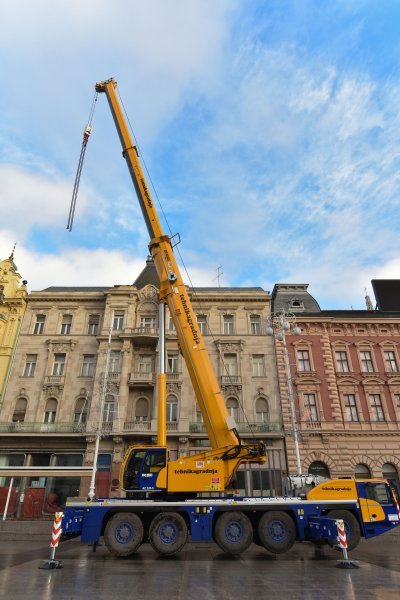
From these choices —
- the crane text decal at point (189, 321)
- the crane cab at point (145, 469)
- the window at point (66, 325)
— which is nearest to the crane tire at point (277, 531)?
the crane cab at point (145, 469)

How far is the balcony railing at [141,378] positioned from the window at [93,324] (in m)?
6.23

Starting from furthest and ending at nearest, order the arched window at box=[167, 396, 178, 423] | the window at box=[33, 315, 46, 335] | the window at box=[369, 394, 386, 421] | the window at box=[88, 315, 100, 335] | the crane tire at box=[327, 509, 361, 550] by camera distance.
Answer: the window at box=[33, 315, 46, 335]
the window at box=[88, 315, 100, 335]
the window at box=[369, 394, 386, 421]
the arched window at box=[167, 396, 178, 423]
the crane tire at box=[327, 509, 361, 550]

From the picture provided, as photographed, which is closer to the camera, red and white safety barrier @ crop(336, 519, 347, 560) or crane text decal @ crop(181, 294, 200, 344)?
red and white safety barrier @ crop(336, 519, 347, 560)

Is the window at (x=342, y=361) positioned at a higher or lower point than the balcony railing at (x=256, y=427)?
higher

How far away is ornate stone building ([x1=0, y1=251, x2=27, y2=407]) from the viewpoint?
33.1 m

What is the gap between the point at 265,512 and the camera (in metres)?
12.8

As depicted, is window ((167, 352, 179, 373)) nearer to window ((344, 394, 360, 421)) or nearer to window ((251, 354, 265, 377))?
window ((251, 354, 265, 377))

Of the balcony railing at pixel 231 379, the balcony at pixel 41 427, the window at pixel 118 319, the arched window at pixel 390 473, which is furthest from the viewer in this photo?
the window at pixel 118 319

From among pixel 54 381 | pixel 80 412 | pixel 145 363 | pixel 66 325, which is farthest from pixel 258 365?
pixel 66 325

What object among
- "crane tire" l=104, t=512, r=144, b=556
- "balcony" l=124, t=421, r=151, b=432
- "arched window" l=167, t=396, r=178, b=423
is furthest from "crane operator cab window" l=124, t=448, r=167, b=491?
"arched window" l=167, t=396, r=178, b=423

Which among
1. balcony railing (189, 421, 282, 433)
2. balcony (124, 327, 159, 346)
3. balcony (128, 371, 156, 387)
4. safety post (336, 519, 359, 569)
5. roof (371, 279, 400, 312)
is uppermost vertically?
roof (371, 279, 400, 312)

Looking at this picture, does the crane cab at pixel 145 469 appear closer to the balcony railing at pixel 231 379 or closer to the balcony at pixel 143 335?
the balcony railing at pixel 231 379

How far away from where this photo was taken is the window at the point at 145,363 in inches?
1276

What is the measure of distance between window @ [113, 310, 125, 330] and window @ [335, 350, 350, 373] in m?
19.7
